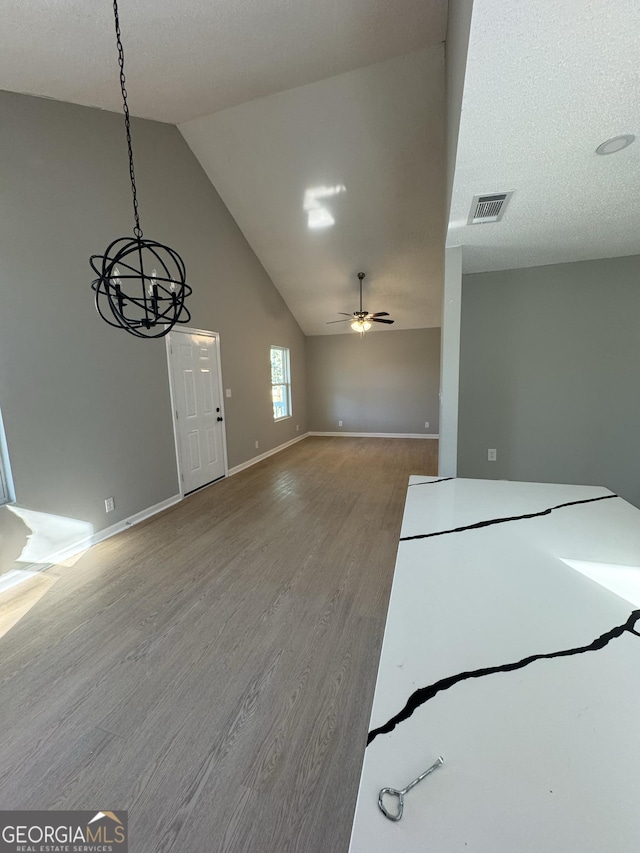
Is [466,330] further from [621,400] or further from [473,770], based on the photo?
[473,770]

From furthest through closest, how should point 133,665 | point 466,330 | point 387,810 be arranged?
point 466,330 < point 133,665 < point 387,810

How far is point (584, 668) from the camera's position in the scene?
0.70 metres

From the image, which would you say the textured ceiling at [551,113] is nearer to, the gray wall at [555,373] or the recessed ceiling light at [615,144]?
the recessed ceiling light at [615,144]

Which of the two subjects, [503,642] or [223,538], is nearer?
[503,642]

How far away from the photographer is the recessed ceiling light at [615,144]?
4.79 ft

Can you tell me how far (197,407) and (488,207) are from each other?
362cm

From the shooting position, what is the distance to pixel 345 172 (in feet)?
13.4

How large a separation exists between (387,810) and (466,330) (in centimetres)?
367

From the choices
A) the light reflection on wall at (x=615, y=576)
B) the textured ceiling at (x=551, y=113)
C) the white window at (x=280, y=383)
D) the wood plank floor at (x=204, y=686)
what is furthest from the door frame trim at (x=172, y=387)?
the light reflection on wall at (x=615, y=576)

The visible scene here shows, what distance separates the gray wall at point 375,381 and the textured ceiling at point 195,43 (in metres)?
4.85

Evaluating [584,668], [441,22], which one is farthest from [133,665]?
[441,22]

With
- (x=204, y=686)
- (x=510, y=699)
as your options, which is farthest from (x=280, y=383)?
(x=510, y=699)

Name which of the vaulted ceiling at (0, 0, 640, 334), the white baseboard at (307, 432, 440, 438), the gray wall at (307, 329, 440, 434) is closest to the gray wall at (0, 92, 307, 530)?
the vaulted ceiling at (0, 0, 640, 334)

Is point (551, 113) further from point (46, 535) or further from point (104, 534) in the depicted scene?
point (104, 534)
